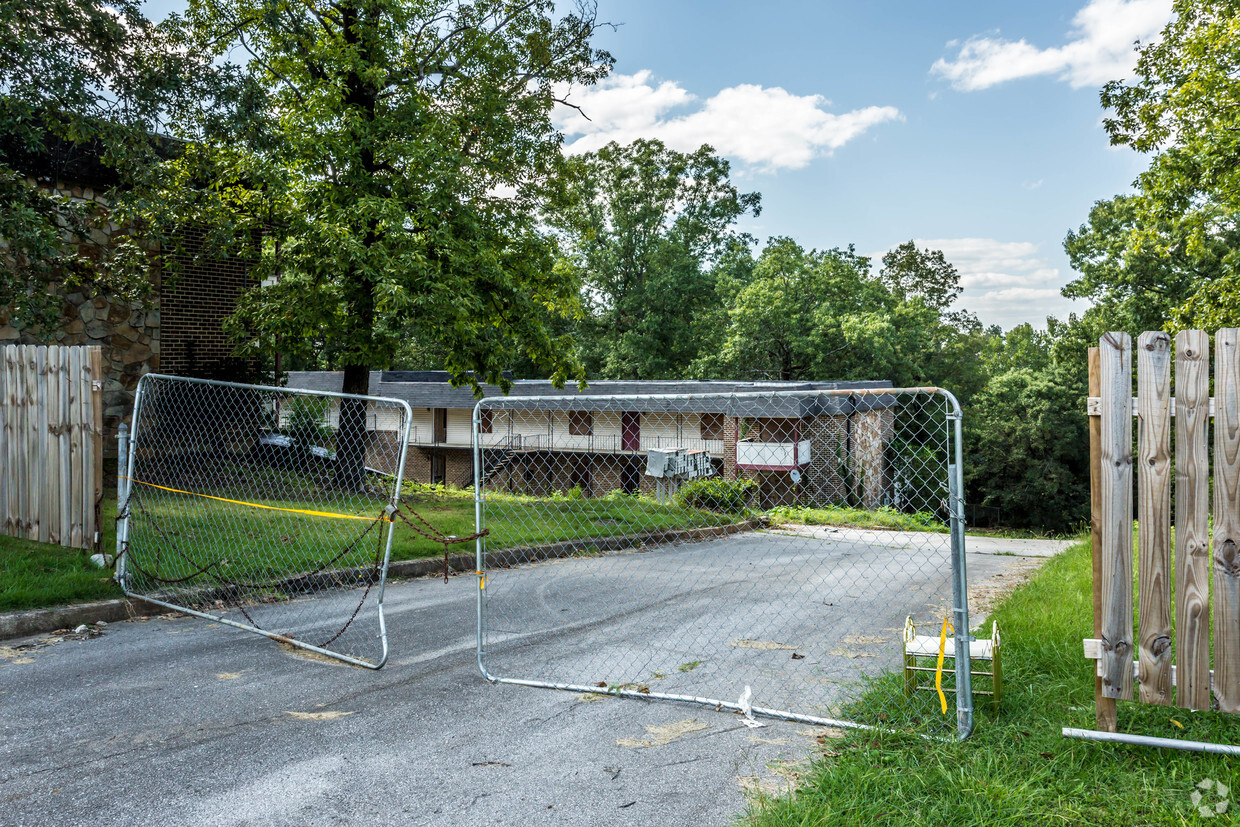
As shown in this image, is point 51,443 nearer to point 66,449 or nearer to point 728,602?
point 66,449

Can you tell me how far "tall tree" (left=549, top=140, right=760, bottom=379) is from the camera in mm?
40625

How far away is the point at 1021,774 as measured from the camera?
3.69 meters

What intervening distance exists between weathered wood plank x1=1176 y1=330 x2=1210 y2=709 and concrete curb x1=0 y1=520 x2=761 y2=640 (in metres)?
6.50

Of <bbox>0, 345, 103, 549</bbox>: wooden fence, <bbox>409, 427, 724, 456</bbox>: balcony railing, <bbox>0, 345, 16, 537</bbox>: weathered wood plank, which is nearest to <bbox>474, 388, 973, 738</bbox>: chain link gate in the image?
<bbox>0, 345, 103, 549</bbox>: wooden fence

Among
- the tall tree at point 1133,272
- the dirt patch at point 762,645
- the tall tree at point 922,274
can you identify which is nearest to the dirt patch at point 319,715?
the dirt patch at point 762,645

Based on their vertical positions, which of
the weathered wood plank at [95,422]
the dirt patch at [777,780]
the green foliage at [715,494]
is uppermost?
the weathered wood plank at [95,422]

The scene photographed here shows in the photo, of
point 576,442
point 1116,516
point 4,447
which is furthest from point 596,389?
point 1116,516

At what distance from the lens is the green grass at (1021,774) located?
334 cm

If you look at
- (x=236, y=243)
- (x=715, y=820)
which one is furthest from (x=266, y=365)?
(x=715, y=820)

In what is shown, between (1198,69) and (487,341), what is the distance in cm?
1324

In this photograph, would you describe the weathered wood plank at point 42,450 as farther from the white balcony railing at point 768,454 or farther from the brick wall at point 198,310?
the white balcony railing at point 768,454

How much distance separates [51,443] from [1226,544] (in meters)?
9.16

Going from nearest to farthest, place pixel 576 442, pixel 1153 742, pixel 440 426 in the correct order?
pixel 1153 742
pixel 576 442
pixel 440 426

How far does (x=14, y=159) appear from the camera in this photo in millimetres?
12117
